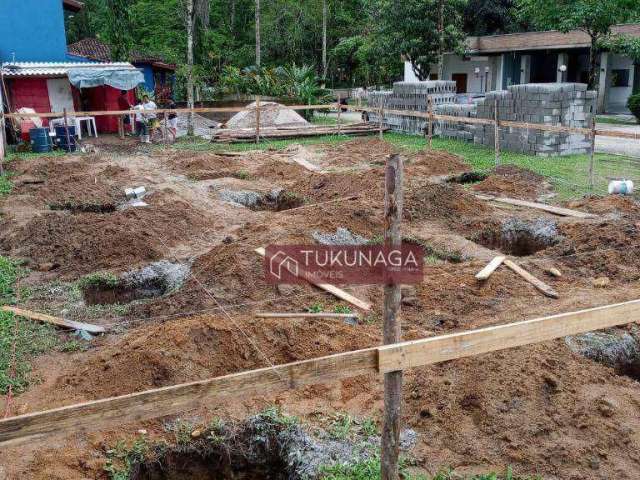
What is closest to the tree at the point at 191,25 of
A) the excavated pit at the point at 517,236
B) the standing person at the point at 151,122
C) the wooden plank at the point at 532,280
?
the standing person at the point at 151,122

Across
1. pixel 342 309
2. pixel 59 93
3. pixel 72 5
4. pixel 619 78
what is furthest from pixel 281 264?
pixel 619 78

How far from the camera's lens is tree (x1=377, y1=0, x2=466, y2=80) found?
26.3m

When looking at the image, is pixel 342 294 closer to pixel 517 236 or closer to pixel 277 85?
pixel 517 236

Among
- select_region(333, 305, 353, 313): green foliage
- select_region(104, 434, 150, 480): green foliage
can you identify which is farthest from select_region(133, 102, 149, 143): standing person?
select_region(104, 434, 150, 480): green foliage

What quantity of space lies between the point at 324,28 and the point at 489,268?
102ft

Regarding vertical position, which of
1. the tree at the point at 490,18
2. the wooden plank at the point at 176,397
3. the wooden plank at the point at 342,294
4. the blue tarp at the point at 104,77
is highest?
the tree at the point at 490,18

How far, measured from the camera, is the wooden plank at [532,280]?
746cm

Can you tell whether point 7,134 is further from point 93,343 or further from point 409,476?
point 409,476

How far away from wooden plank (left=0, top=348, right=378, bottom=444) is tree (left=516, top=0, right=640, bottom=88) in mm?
22397

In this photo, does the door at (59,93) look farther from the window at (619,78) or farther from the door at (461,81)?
the window at (619,78)

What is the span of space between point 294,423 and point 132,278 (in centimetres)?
428

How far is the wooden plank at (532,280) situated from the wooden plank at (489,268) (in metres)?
0.10

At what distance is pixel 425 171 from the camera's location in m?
14.8

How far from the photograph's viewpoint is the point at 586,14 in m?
22.0
